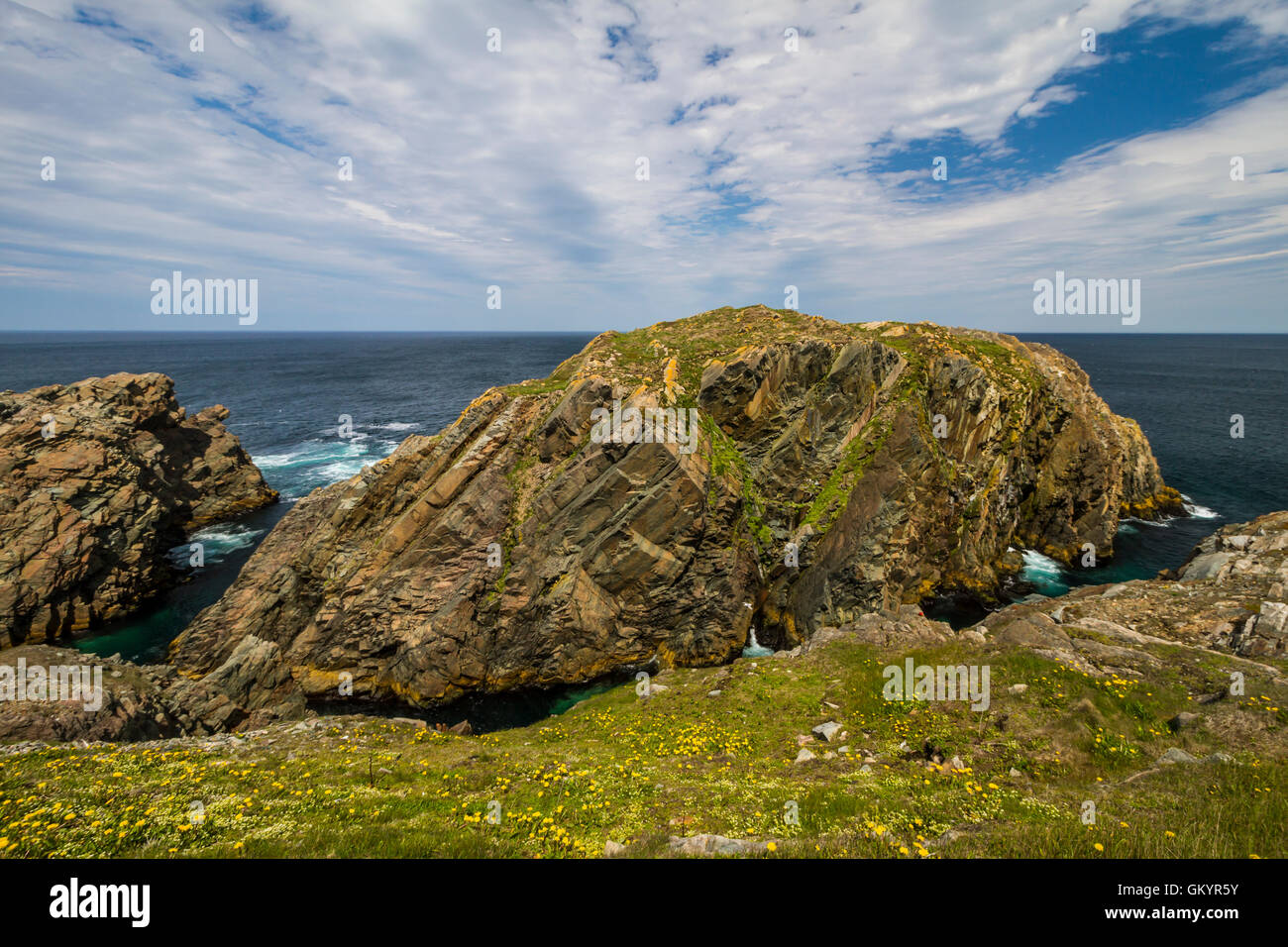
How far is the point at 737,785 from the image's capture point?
15.5m

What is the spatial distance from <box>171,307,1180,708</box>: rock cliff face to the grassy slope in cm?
1292

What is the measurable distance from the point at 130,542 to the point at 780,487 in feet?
197

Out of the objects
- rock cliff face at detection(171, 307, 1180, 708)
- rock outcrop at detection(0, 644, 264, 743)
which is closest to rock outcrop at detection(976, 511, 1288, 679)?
rock cliff face at detection(171, 307, 1180, 708)

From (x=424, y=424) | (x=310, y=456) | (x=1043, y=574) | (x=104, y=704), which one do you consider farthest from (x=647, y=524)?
(x=424, y=424)

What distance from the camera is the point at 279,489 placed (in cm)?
6875

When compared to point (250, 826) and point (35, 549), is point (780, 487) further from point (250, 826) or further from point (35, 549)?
point (35, 549)

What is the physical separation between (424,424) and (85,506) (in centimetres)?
5074

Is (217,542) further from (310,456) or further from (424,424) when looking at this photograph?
(424,424)

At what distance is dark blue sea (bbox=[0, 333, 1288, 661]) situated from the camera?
4834 cm

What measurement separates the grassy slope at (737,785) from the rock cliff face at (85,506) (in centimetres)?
3711

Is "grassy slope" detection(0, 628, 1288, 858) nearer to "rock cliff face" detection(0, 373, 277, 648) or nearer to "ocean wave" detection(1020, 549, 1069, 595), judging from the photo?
"ocean wave" detection(1020, 549, 1069, 595)

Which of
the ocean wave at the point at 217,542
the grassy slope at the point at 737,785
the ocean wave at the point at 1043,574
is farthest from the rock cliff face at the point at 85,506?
the ocean wave at the point at 1043,574

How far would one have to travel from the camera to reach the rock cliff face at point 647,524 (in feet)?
116
